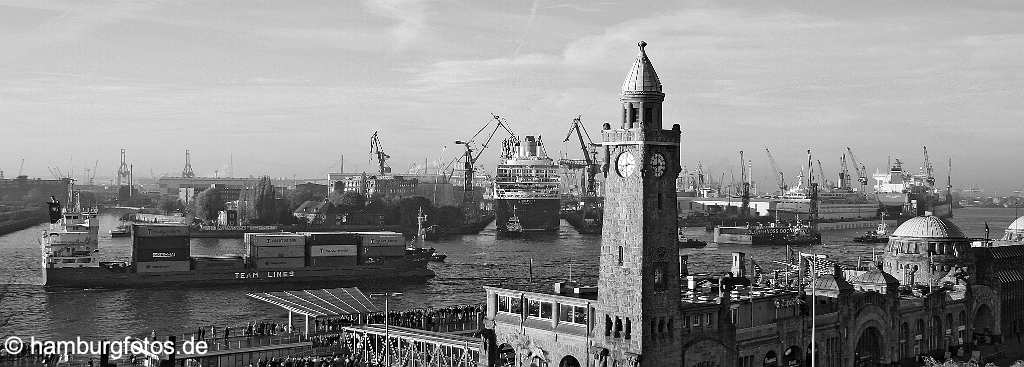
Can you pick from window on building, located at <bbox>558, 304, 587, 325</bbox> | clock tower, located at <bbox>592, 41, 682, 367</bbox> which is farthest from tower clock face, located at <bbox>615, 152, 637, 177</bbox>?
window on building, located at <bbox>558, 304, 587, 325</bbox>

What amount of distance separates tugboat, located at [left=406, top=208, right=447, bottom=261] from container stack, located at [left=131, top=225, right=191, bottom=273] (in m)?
22.1

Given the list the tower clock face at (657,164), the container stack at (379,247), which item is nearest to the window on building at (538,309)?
the tower clock face at (657,164)

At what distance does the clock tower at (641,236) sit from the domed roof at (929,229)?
76.9ft

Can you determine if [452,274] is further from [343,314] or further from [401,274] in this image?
[343,314]

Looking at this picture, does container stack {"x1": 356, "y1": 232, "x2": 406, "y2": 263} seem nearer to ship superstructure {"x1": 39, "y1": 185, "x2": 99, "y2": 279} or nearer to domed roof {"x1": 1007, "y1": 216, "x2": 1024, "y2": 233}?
ship superstructure {"x1": 39, "y1": 185, "x2": 99, "y2": 279}

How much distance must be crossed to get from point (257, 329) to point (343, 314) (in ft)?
18.6

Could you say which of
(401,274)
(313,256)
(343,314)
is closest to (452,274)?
(401,274)

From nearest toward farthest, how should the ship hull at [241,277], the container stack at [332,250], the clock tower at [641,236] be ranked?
the clock tower at [641,236] → the ship hull at [241,277] → the container stack at [332,250]

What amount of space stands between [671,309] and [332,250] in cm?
6867

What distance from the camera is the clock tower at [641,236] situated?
1522 inches

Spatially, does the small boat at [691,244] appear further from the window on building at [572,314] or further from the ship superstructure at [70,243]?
the window on building at [572,314]

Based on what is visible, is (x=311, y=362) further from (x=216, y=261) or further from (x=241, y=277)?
(x=216, y=261)

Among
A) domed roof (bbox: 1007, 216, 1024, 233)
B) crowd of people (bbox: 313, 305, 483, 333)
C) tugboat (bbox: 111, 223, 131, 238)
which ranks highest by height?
domed roof (bbox: 1007, 216, 1024, 233)

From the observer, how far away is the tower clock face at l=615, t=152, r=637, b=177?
1537 inches
